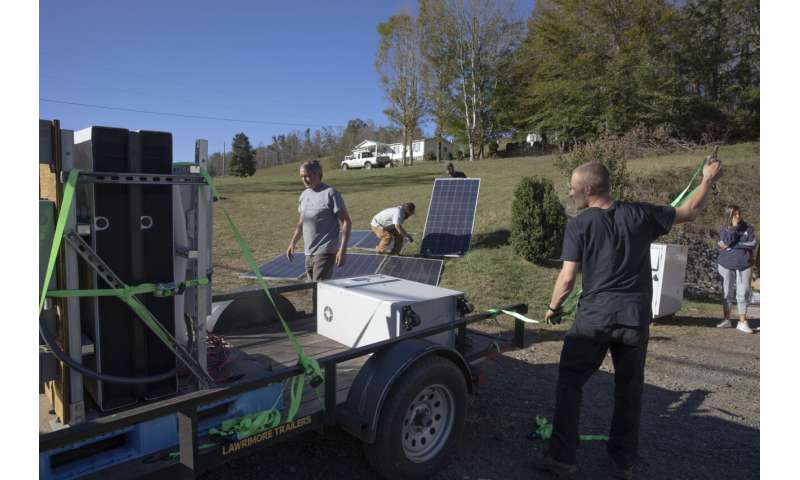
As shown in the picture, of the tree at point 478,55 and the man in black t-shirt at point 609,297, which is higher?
the tree at point 478,55

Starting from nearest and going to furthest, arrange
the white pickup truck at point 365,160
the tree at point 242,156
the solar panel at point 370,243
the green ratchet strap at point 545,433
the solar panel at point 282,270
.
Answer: the green ratchet strap at point 545,433, the solar panel at point 282,270, the solar panel at point 370,243, the white pickup truck at point 365,160, the tree at point 242,156

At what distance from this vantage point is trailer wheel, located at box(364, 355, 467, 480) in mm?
2891

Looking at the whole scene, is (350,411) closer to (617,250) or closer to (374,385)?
(374,385)

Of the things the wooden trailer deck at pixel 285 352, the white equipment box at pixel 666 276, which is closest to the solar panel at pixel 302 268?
the wooden trailer deck at pixel 285 352

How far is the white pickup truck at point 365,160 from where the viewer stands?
4341 cm

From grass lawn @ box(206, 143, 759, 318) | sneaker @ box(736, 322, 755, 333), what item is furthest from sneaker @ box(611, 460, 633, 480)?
sneaker @ box(736, 322, 755, 333)

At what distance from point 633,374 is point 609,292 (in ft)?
1.87

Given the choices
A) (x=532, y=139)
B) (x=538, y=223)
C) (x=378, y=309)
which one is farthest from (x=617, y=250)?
(x=532, y=139)

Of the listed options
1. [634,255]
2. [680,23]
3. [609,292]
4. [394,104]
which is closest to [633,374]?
[609,292]

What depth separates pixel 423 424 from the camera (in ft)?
10.6

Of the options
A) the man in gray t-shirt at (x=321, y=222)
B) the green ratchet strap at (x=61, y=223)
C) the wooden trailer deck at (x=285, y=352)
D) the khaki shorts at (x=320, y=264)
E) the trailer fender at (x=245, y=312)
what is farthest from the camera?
the khaki shorts at (x=320, y=264)

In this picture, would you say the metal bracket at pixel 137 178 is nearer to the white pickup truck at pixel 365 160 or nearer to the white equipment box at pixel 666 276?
the white equipment box at pixel 666 276

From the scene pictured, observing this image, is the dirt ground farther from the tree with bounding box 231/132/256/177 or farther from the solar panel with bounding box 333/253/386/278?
the tree with bounding box 231/132/256/177

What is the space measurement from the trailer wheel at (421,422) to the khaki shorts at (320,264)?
2585 mm
